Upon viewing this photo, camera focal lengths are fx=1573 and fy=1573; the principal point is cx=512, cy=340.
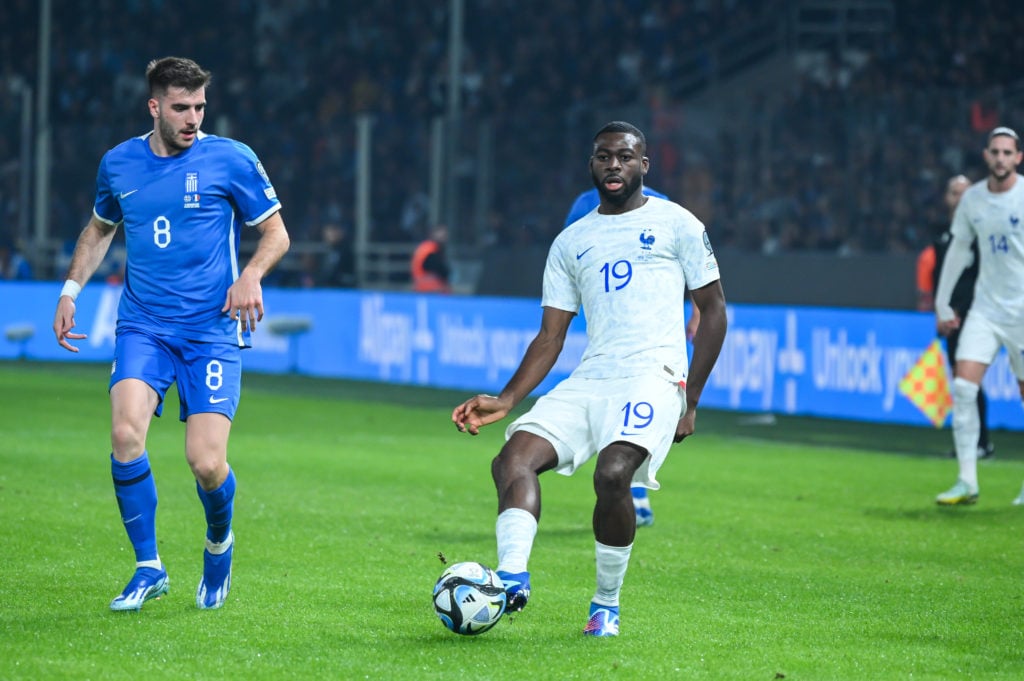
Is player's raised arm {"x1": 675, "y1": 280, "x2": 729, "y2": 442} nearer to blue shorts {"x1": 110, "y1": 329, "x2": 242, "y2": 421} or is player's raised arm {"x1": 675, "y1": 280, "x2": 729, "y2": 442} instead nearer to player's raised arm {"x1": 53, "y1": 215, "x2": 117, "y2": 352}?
blue shorts {"x1": 110, "y1": 329, "x2": 242, "y2": 421}

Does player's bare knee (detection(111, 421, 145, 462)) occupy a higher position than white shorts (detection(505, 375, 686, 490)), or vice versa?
white shorts (detection(505, 375, 686, 490))

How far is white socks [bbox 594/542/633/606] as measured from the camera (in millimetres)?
5801

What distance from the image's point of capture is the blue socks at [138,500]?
6.25 m

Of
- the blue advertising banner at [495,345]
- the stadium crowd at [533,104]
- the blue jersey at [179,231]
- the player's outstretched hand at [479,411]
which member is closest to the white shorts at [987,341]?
the blue advertising banner at [495,345]

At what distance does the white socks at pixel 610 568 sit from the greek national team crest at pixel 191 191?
211 cm

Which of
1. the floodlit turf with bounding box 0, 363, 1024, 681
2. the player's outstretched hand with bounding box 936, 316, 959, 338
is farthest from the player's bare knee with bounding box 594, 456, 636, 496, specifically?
the player's outstretched hand with bounding box 936, 316, 959, 338

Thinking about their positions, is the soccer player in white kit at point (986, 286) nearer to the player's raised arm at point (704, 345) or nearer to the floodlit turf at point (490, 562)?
the floodlit turf at point (490, 562)

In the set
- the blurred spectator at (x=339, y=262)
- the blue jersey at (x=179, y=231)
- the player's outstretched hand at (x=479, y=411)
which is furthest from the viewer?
the blurred spectator at (x=339, y=262)

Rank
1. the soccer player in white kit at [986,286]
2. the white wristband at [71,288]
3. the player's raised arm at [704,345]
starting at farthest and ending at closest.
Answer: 1. the soccer player in white kit at [986,286]
2. the white wristband at [71,288]
3. the player's raised arm at [704,345]

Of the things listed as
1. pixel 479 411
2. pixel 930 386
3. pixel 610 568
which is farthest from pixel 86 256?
pixel 930 386

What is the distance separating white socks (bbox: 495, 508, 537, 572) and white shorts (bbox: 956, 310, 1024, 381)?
5234mm

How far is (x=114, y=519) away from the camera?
8766 millimetres

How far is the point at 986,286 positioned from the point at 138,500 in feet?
19.8

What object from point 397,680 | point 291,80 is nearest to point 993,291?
point 397,680
